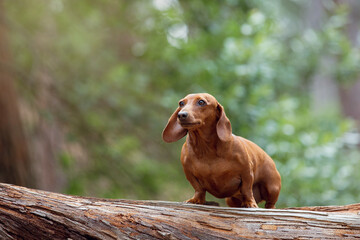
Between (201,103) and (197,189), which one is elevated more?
Answer: (201,103)

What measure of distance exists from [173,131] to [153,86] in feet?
9.35

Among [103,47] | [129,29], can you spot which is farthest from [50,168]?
[129,29]

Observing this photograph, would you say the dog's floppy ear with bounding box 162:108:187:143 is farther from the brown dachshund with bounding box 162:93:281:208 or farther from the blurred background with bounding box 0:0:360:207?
the blurred background with bounding box 0:0:360:207

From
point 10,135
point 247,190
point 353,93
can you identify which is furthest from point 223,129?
point 353,93

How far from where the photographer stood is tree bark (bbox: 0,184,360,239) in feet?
5.07

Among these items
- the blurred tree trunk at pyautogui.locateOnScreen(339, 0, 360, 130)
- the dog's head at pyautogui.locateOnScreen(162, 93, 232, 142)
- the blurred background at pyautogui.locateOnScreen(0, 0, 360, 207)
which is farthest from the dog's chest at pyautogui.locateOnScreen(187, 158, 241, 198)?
the blurred tree trunk at pyautogui.locateOnScreen(339, 0, 360, 130)

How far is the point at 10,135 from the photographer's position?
3.15 m

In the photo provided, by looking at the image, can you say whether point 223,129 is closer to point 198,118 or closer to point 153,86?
point 198,118

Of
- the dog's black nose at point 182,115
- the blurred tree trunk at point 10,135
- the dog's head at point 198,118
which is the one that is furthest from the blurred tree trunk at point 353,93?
the dog's black nose at point 182,115

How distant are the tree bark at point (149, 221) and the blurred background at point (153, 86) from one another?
5.30 feet

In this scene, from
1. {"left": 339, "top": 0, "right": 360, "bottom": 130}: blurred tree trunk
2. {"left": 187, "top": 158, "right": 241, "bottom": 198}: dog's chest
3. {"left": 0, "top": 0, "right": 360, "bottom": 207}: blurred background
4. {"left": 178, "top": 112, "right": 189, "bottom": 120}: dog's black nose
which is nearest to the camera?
{"left": 178, "top": 112, "right": 189, "bottom": 120}: dog's black nose

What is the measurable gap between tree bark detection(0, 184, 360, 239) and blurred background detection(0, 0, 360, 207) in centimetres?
162

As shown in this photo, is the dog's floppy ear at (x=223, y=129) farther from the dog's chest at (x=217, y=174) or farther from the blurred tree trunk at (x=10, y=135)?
the blurred tree trunk at (x=10, y=135)

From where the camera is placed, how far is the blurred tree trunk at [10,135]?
3.13 meters
